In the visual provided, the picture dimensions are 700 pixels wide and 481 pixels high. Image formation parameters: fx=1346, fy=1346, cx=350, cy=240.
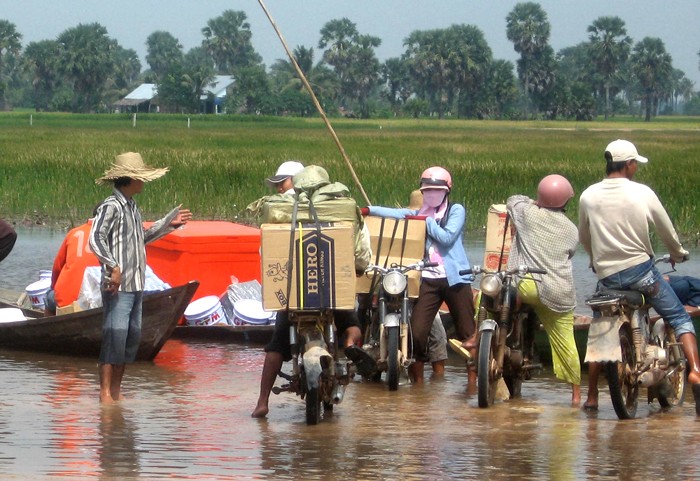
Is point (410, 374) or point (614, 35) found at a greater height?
point (614, 35)

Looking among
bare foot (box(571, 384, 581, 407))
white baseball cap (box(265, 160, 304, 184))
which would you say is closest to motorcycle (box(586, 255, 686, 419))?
bare foot (box(571, 384, 581, 407))

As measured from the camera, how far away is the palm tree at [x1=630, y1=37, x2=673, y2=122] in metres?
137

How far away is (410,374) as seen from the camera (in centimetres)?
870

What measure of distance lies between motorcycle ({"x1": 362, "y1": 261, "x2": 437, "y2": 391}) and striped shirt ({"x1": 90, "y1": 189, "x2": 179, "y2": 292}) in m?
1.30

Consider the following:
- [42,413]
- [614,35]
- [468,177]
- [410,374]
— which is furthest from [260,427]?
[614,35]

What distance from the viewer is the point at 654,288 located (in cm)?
704

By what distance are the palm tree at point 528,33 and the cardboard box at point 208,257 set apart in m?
124

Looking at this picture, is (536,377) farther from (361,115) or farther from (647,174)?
(361,115)

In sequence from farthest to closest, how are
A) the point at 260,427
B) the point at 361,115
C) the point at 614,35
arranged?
the point at 614,35 < the point at 361,115 < the point at 260,427

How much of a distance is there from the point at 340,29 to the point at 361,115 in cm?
2131

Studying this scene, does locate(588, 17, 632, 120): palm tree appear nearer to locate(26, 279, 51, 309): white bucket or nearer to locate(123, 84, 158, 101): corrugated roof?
locate(123, 84, 158, 101): corrugated roof

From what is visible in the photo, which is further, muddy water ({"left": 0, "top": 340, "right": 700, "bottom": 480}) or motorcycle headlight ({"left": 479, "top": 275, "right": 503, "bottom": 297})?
motorcycle headlight ({"left": 479, "top": 275, "right": 503, "bottom": 297})

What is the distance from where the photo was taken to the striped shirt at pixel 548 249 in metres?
7.46

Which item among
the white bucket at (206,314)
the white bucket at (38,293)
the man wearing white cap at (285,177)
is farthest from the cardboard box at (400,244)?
the white bucket at (38,293)
